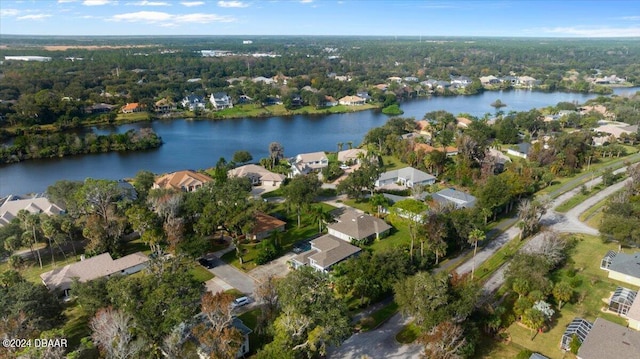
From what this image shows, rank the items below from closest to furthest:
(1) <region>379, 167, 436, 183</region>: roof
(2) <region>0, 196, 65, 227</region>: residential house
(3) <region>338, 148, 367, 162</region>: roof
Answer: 1. (2) <region>0, 196, 65, 227</region>: residential house
2. (1) <region>379, 167, 436, 183</region>: roof
3. (3) <region>338, 148, 367, 162</region>: roof

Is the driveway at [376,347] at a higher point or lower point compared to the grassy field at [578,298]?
lower

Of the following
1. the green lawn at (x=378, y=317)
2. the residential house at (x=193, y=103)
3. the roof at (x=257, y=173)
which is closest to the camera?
the green lawn at (x=378, y=317)

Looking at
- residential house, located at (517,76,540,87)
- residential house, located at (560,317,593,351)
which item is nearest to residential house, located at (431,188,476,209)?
residential house, located at (560,317,593,351)

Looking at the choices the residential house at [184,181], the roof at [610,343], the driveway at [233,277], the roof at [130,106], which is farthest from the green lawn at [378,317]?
the roof at [130,106]

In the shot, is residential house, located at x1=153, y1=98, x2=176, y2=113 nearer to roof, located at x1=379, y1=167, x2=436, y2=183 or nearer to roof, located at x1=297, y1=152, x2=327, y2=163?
roof, located at x1=297, y1=152, x2=327, y2=163

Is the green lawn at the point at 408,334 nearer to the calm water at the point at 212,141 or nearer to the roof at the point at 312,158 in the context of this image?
the roof at the point at 312,158

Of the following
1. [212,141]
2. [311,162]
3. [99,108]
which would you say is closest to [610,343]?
[311,162]

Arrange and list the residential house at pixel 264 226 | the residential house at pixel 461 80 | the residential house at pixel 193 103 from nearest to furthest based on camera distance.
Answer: the residential house at pixel 264 226, the residential house at pixel 193 103, the residential house at pixel 461 80
